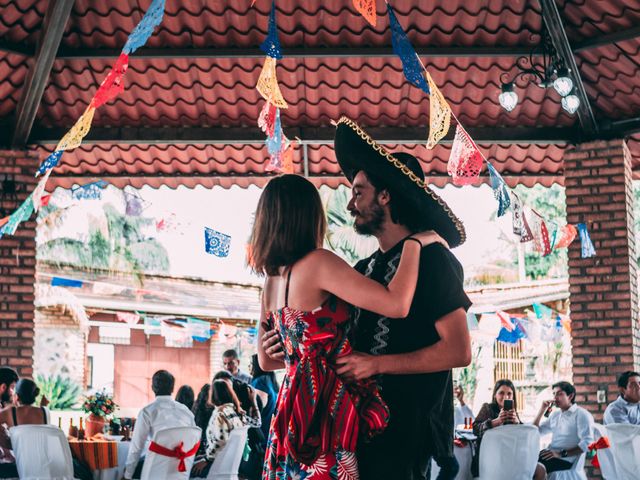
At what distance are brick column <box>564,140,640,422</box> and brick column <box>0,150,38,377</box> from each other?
17.2 ft

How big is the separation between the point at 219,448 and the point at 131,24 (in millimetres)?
3825

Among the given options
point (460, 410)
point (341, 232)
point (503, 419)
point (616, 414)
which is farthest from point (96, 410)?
point (341, 232)

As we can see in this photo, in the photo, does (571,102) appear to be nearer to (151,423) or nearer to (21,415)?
(151,423)

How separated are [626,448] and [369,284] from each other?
5353 mm

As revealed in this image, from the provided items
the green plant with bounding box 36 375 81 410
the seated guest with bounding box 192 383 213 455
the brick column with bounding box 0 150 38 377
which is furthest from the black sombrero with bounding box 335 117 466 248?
the green plant with bounding box 36 375 81 410

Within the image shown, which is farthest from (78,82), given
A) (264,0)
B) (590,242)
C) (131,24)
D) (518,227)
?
(590,242)

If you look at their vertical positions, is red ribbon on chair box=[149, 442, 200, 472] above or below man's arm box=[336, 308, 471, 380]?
below

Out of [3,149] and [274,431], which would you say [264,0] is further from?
[274,431]

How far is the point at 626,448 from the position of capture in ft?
23.0

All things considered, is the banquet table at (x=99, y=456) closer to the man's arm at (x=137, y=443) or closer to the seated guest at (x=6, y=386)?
the man's arm at (x=137, y=443)

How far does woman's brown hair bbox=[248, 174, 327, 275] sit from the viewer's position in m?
2.44

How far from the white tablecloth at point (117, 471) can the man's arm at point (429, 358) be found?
5.33m

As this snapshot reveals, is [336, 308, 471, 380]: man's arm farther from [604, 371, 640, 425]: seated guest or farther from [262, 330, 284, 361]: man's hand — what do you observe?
[604, 371, 640, 425]: seated guest

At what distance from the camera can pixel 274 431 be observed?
95.8 inches
